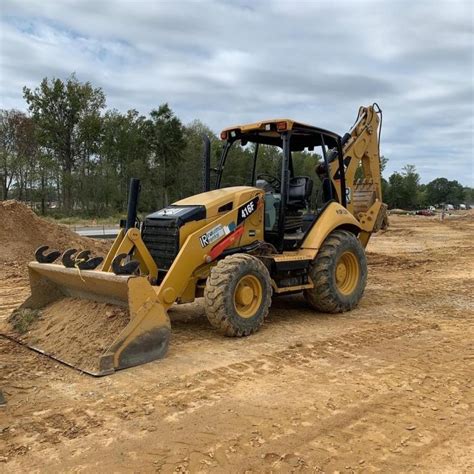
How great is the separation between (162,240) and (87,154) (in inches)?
1660

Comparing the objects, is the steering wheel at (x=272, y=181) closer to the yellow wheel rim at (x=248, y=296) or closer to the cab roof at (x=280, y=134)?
the cab roof at (x=280, y=134)

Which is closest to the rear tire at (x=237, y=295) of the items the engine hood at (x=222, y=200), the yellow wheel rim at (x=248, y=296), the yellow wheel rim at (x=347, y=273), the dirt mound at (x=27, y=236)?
the yellow wheel rim at (x=248, y=296)

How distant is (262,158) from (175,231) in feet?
9.50

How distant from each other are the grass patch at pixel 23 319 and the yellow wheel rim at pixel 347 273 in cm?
426

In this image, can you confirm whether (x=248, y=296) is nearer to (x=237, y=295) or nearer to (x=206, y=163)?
(x=237, y=295)

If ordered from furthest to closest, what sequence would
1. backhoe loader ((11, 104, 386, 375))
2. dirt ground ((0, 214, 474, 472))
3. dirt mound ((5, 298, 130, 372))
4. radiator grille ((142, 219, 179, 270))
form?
1. radiator grille ((142, 219, 179, 270))
2. backhoe loader ((11, 104, 386, 375))
3. dirt mound ((5, 298, 130, 372))
4. dirt ground ((0, 214, 474, 472))

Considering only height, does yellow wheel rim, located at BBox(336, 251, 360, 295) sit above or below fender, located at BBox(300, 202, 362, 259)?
below

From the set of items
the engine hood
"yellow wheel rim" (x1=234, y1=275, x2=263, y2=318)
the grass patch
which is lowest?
the grass patch

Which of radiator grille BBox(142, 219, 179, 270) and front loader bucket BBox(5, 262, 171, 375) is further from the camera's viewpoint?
radiator grille BBox(142, 219, 179, 270)

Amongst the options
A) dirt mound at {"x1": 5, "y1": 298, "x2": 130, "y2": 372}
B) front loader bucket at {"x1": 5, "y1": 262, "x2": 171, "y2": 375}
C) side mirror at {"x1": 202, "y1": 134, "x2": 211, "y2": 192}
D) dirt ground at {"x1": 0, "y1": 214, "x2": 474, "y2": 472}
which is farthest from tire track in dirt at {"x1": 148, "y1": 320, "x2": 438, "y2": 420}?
side mirror at {"x1": 202, "y1": 134, "x2": 211, "y2": 192}

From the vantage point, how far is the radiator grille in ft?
21.2

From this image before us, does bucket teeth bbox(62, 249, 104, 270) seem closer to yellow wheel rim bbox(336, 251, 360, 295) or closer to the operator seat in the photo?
the operator seat

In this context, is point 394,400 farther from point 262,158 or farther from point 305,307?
point 262,158

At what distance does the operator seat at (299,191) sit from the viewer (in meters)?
8.02
